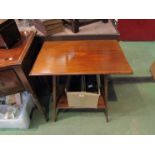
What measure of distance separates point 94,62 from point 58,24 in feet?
2.22

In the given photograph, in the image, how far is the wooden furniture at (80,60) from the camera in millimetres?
1311

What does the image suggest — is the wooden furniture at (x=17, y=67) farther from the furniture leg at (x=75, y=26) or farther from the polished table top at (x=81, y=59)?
the furniture leg at (x=75, y=26)

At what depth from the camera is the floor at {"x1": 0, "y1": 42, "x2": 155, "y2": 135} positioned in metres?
1.71

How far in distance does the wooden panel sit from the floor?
1.45 feet

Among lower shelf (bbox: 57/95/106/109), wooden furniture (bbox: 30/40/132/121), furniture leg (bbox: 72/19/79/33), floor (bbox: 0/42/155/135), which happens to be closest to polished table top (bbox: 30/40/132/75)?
wooden furniture (bbox: 30/40/132/121)

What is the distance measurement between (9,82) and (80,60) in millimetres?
600

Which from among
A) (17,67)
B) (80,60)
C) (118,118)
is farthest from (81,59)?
(118,118)

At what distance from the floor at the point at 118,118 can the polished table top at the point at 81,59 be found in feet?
2.20

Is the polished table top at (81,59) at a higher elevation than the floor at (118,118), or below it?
higher

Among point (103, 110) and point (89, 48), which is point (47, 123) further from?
point (89, 48)

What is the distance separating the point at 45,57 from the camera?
150cm

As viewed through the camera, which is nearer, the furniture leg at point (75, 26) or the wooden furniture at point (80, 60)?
the wooden furniture at point (80, 60)

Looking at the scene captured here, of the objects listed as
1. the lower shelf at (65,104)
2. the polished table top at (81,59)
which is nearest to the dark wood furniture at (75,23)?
the polished table top at (81,59)

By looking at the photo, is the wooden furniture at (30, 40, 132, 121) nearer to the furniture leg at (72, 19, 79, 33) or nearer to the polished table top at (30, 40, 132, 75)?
the polished table top at (30, 40, 132, 75)
